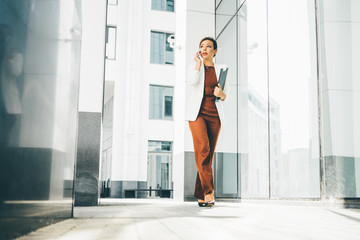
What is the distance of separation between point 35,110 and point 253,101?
5.95 m

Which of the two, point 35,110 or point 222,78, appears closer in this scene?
point 35,110

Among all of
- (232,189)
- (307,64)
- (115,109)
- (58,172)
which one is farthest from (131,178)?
(58,172)

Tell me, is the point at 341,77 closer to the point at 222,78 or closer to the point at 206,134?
the point at 222,78

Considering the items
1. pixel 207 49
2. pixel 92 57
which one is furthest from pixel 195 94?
pixel 92 57

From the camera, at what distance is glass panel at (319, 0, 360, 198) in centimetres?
504

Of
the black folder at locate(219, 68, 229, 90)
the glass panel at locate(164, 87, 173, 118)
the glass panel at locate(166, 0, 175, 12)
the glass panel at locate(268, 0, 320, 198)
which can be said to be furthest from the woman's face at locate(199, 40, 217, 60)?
the glass panel at locate(166, 0, 175, 12)

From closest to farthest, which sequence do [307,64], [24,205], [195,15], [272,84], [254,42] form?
1. [24,205]
2. [307,64]
3. [272,84]
4. [254,42]
5. [195,15]

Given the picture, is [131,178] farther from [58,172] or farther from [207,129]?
[58,172]

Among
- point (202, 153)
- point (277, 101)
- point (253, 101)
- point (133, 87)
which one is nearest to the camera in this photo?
point (202, 153)

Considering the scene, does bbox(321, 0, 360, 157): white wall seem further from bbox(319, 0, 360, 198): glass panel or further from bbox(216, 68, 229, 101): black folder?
bbox(216, 68, 229, 101): black folder

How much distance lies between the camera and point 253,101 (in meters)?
7.22

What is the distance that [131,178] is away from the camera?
17.6m

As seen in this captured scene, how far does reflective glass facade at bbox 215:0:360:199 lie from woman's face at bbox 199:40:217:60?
1523 mm

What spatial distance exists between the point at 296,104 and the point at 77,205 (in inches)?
137
